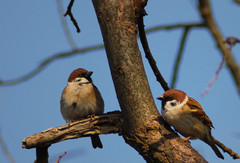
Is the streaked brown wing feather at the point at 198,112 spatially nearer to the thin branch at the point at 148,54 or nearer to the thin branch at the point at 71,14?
the thin branch at the point at 148,54

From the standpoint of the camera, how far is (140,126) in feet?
9.89

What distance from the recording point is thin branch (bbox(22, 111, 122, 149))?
10.0ft

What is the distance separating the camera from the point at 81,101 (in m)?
4.45

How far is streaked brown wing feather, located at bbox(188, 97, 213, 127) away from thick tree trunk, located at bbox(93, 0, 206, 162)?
2.68ft

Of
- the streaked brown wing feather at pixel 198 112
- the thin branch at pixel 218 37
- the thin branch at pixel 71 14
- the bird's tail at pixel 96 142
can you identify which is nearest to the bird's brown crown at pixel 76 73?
the bird's tail at pixel 96 142

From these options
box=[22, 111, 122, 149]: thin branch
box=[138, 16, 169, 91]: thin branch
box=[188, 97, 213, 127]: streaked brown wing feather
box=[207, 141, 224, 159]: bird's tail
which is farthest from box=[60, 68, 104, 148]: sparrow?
box=[207, 141, 224, 159]: bird's tail

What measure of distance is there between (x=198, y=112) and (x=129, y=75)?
4.10 feet

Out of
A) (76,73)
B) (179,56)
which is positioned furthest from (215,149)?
(179,56)

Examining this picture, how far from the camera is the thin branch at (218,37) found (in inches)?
27.0

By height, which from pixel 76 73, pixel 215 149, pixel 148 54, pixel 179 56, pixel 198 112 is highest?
pixel 179 56

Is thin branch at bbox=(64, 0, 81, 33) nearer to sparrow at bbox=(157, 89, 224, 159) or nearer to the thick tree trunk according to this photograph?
the thick tree trunk

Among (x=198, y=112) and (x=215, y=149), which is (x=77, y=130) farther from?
(x=215, y=149)

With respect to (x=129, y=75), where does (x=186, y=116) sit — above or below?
below

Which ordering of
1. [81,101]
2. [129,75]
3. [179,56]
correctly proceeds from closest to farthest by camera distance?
1. [179,56]
2. [129,75]
3. [81,101]
